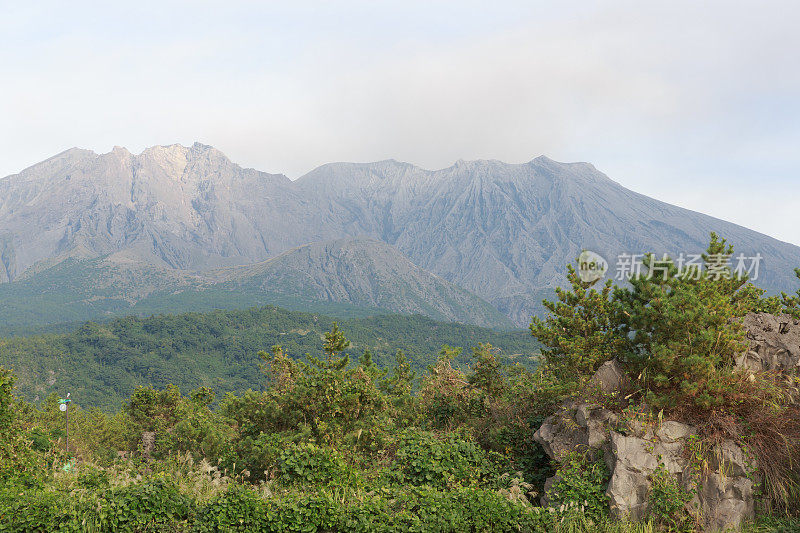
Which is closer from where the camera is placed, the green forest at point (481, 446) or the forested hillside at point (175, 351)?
the green forest at point (481, 446)

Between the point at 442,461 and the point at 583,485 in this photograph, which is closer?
the point at 583,485

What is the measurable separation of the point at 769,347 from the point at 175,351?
181m

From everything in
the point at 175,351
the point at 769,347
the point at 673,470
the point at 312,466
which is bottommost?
the point at 175,351

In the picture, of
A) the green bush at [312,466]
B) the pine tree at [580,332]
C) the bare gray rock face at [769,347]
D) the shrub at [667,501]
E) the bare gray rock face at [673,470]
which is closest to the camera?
the shrub at [667,501]

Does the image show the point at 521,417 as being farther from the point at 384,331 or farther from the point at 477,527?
the point at 384,331

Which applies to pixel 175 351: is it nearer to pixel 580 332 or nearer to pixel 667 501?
pixel 580 332

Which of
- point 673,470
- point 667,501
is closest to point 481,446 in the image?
point 673,470

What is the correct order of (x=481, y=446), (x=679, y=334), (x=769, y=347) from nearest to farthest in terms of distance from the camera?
1. (x=679, y=334)
2. (x=769, y=347)
3. (x=481, y=446)

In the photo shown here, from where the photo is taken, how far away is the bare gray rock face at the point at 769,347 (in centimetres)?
1006

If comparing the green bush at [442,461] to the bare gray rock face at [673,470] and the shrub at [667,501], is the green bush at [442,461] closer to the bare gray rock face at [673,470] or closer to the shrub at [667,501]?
the bare gray rock face at [673,470]

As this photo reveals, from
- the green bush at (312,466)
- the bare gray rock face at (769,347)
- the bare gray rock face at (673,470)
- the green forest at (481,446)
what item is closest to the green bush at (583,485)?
the green forest at (481,446)

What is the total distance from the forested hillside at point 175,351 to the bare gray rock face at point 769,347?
114742 millimetres

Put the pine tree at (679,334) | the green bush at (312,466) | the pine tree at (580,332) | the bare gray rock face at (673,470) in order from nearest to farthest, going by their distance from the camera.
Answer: the bare gray rock face at (673,470), the pine tree at (679,334), the green bush at (312,466), the pine tree at (580,332)

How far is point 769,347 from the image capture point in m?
10.3
